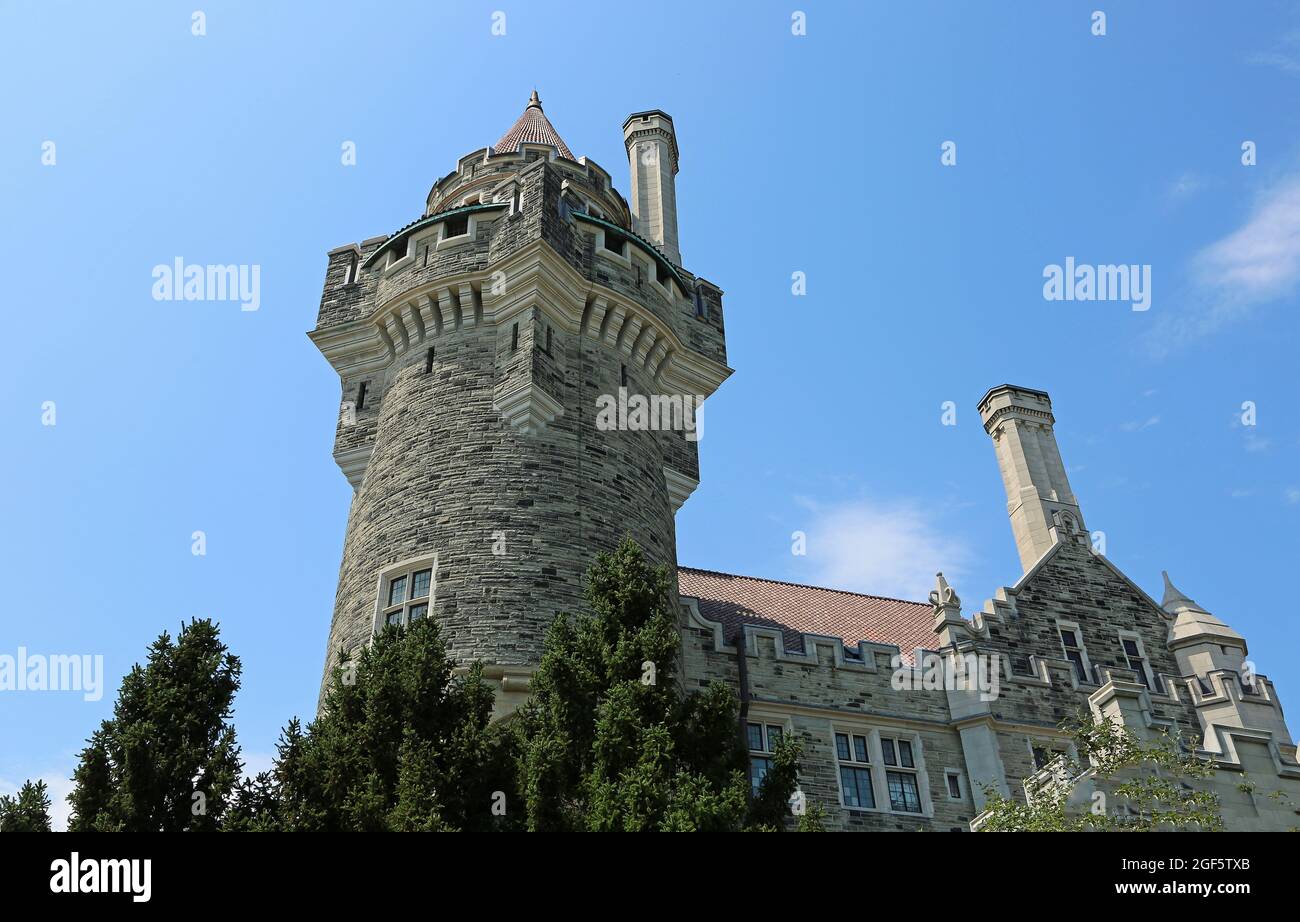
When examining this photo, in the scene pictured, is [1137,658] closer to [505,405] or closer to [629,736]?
[505,405]

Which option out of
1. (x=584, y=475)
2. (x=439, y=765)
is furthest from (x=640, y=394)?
(x=439, y=765)

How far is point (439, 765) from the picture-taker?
13344mm

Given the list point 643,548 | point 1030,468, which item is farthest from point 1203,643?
point 643,548

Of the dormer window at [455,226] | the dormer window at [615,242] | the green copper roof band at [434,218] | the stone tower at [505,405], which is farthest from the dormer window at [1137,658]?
the dormer window at [455,226]

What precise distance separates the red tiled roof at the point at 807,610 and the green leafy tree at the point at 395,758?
10.4 metres

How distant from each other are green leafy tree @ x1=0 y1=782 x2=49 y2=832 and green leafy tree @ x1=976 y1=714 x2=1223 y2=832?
41.4ft

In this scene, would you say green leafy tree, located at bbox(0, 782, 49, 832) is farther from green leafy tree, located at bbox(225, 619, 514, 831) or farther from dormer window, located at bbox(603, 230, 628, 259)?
dormer window, located at bbox(603, 230, 628, 259)

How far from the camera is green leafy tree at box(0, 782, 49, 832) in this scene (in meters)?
12.4

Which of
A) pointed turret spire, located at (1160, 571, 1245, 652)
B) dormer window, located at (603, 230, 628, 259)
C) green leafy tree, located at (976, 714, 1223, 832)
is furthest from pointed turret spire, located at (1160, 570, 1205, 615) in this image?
dormer window, located at (603, 230, 628, 259)

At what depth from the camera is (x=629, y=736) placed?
491 inches

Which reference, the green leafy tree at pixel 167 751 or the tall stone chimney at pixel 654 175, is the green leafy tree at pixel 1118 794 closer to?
the green leafy tree at pixel 167 751

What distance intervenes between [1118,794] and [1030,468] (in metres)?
14.6
